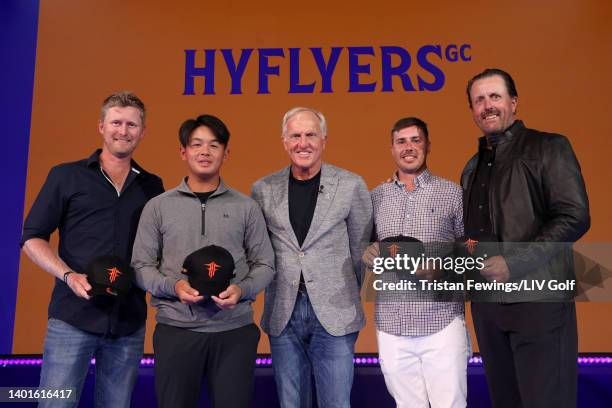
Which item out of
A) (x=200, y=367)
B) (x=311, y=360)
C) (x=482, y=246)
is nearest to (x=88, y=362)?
(x=200, y=367)

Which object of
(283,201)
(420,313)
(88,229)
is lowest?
(420,313)

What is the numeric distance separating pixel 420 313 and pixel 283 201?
2.35 ft

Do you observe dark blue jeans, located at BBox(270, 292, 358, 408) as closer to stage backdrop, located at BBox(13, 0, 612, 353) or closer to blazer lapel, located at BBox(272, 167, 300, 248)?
blazer lapel, located at BBox(272, 167, 300, 248)

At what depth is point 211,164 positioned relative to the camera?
2.20m

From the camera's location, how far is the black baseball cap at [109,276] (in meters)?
2.09

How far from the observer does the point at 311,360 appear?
91.4 inches

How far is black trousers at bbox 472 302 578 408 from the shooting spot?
6.55 ft

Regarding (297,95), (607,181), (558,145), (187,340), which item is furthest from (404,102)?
(187,340)

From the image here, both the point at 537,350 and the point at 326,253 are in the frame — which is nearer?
the point at 537,350

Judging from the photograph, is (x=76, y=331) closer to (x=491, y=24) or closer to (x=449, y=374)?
(x=449, y=374)

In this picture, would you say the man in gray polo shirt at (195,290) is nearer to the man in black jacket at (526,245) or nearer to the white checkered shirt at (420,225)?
the white checkered shirt at (420,225)

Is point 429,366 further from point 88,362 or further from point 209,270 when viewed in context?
point 88,362

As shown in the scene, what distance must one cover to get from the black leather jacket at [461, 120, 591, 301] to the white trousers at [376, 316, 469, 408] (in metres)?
0.33

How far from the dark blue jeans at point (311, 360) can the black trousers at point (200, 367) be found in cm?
23
